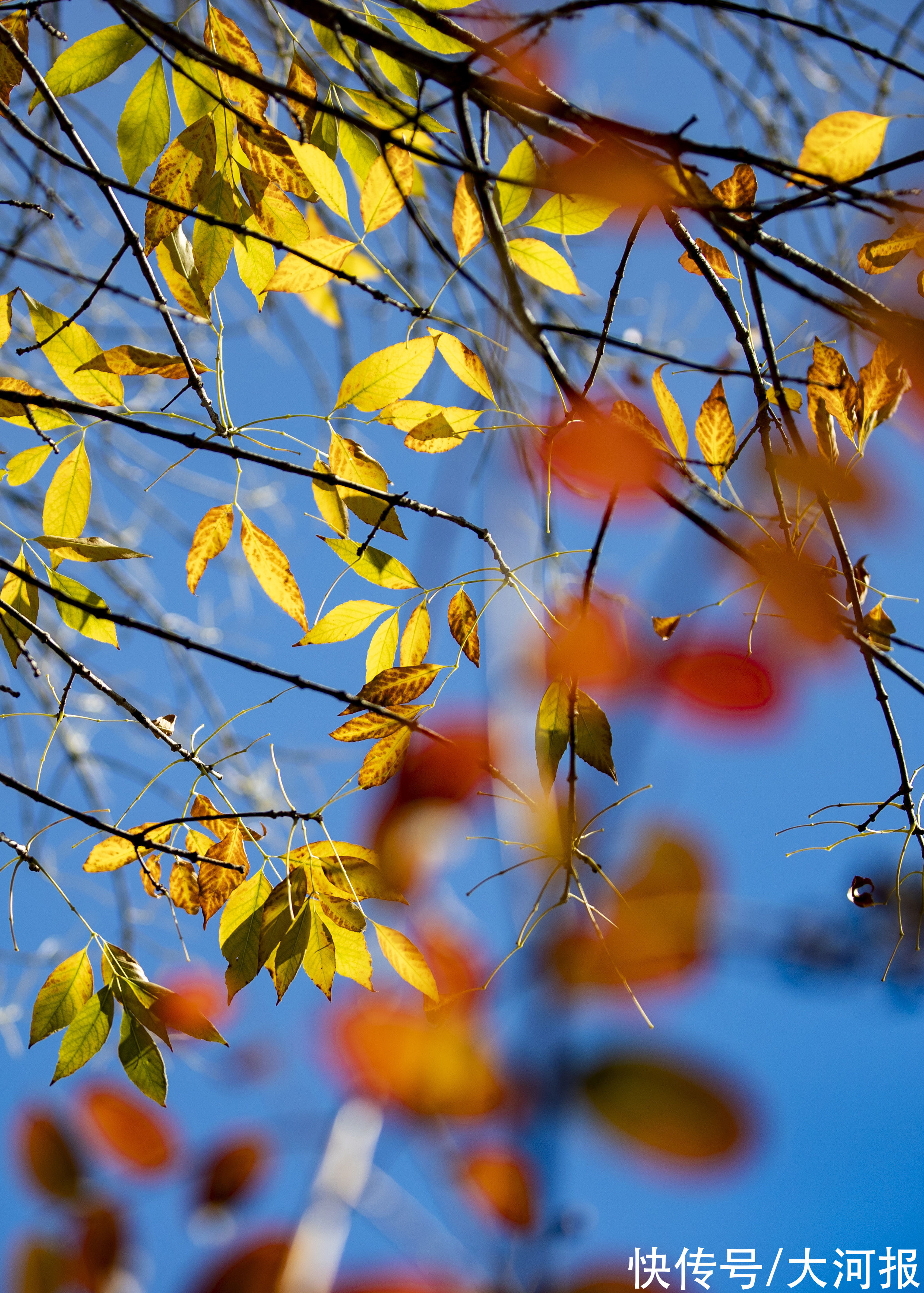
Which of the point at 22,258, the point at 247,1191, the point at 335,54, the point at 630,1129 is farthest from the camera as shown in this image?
the point at 335,54

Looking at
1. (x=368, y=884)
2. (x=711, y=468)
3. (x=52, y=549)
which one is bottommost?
(x=368, y=884)

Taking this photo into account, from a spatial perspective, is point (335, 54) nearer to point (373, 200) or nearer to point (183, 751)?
point (373, 200)

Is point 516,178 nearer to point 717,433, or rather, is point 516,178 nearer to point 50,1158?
point 717,433

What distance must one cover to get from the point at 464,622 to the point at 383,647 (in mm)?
79

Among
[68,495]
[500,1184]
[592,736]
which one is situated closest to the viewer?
[500,1184]

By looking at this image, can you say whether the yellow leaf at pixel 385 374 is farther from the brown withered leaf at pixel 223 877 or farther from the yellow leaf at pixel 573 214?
the brown withered leaf at pixel 223 877

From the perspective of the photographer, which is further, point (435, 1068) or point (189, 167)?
point (189, 167)

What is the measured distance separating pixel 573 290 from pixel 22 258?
453mm

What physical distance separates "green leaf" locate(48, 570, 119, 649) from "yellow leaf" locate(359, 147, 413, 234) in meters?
0.41

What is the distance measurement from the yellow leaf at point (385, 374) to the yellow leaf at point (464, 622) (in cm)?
19

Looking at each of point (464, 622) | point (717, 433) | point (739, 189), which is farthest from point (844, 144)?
point (464, 622)

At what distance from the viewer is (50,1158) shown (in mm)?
534

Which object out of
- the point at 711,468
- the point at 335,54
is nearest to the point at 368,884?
the point at 711,468

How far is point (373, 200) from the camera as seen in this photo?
681 mm
